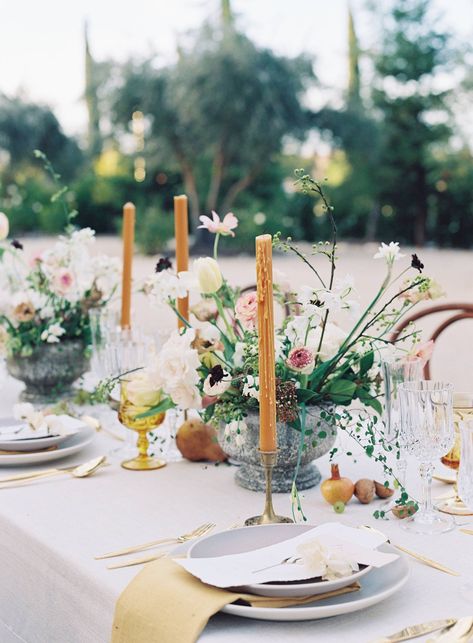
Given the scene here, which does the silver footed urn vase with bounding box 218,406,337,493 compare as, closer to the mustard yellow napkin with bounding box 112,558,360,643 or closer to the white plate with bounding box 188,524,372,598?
the white plate with bounding box 188,524,372,598

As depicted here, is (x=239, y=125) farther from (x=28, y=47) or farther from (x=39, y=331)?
(x=39, y=331)

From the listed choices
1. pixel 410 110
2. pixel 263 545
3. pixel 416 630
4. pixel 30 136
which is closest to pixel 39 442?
pixel 263 545

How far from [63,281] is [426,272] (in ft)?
43.9

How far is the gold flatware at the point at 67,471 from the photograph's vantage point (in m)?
1.51

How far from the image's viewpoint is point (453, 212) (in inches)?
769

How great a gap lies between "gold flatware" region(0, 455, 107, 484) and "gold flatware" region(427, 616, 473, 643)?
0.79 meters

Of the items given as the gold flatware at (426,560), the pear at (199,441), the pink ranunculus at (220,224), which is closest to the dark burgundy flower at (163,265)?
the pink ranunculus at (220,224)

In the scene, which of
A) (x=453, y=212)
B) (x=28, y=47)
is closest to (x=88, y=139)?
(x=28, y=47)

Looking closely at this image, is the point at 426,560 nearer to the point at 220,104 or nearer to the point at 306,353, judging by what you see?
the point at 306,353

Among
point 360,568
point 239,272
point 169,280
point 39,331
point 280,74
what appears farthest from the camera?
point 280,74

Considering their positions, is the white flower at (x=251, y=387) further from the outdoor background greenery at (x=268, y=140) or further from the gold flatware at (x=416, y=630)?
the outdoor background greenery at (x=268, y=140)

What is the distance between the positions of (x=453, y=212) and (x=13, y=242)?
1835 cm

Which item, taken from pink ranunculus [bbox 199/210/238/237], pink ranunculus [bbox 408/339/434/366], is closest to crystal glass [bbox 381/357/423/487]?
pink ranunculus [bbox 408/339/434/366]

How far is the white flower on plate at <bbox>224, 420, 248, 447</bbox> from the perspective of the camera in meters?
1.33
